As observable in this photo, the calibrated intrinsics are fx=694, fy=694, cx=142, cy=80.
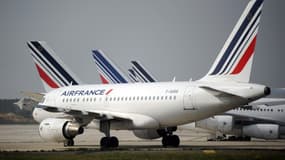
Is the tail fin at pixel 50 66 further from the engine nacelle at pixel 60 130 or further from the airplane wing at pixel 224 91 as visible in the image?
the airplane wing at pixel 224 91

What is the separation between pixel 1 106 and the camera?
14500cm

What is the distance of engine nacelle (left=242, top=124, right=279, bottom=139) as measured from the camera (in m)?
57.8

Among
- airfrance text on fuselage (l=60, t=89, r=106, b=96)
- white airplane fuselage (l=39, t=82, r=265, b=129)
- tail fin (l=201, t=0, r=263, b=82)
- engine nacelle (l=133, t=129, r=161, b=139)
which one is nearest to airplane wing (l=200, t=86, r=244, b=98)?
white airplane fuselage (l=39, t=82, r=265, b=129)

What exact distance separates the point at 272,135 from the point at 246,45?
15.7 meters

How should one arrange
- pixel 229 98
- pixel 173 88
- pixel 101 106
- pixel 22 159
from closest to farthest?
pixel 22 159 → pixel 229 98 → pixel 173 88 → pixel 101 106

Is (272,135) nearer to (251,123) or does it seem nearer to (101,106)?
(251,123)

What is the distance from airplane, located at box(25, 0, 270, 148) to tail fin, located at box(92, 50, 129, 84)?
39.9ft

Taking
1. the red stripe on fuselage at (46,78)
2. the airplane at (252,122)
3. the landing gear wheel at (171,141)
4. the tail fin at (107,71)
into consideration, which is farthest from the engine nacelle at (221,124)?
the red stripe on fuselage at (46,78)

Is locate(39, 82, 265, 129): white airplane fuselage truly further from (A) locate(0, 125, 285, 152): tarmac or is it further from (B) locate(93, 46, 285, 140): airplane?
(B) locate(93, 46, 285, 140): airplane

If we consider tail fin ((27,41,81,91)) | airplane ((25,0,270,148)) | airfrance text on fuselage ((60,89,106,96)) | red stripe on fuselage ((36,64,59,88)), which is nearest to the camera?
airplane ((25,0,270,148))

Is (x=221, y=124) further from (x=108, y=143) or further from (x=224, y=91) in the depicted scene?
(x=224, y=91)

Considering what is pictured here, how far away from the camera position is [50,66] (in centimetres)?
5853

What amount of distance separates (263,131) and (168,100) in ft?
49.3

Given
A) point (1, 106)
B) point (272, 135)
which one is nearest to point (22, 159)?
point (272, 135)
